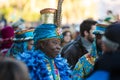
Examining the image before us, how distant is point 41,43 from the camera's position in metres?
7.01

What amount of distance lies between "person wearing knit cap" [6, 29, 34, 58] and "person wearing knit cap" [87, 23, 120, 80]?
3132 mm

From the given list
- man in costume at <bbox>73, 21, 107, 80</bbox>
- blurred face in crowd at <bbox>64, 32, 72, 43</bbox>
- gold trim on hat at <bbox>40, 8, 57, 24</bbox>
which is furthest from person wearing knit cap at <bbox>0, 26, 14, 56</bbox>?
blurred face in crowd at <bbox>64, 32, 72, 43</bbox>

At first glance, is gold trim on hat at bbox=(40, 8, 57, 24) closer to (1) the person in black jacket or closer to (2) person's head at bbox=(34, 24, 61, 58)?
(2) person's head at bbox=(34, 24, 61, 58)

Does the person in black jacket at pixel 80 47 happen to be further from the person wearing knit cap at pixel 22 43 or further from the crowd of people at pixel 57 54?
the person wearing knit cap at pixel 22 43

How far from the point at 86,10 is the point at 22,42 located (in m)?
30.0

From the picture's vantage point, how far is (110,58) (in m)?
4.84

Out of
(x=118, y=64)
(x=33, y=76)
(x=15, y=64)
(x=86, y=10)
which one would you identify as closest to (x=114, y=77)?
(x=118, y=64)

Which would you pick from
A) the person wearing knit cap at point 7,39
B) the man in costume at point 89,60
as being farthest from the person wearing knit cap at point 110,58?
the person wearing knit cap at point 7,39

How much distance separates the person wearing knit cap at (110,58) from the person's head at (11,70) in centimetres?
98

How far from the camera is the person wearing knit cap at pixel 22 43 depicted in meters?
8.09

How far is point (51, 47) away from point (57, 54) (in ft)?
0.37

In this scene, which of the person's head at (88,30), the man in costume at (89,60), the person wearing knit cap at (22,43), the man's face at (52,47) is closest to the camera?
the man's face at (52,47)

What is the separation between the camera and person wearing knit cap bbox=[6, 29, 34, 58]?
8094mm

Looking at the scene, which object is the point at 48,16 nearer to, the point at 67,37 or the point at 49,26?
the point at 49,26
